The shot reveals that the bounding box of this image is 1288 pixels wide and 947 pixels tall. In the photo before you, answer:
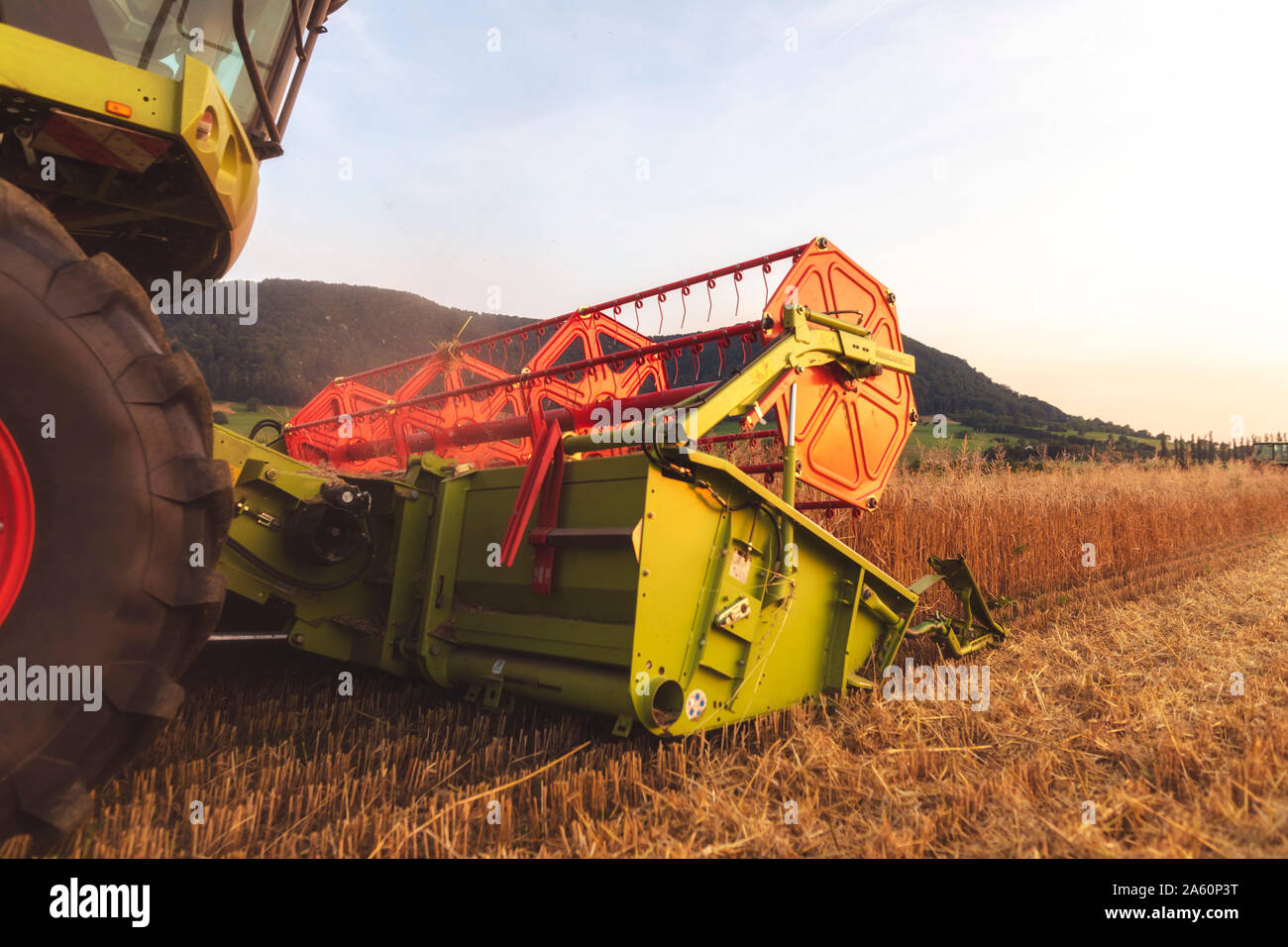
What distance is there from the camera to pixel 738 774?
2670 millimetres

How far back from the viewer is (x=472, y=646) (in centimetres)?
326

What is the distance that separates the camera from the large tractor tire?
1.58 m

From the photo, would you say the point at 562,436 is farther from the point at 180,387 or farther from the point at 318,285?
the point at 318,285

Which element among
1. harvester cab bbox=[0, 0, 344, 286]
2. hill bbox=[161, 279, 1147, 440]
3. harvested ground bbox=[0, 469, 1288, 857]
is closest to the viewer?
harvester cab bbox=[0, 0, 344, 286]

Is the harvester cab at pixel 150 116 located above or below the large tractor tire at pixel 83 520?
above
